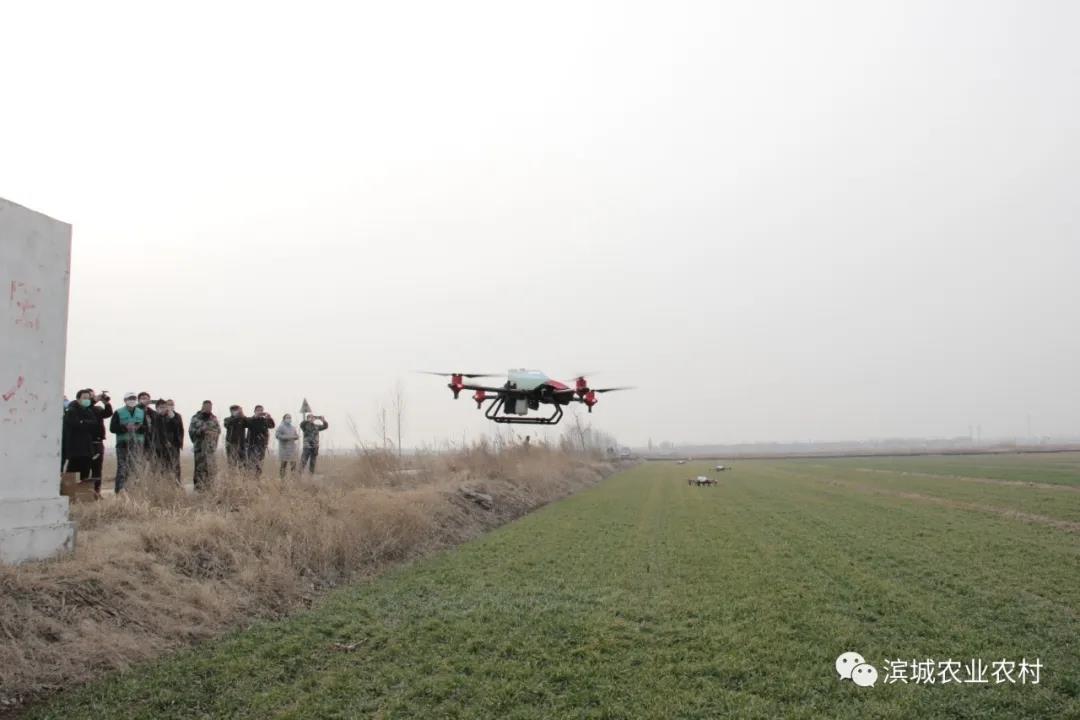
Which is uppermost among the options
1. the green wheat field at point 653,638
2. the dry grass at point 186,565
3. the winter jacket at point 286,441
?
the winter jacket at point 286,441

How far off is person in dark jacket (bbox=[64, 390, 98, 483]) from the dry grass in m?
0.93

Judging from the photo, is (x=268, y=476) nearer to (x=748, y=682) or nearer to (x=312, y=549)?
(x=312, y=549)

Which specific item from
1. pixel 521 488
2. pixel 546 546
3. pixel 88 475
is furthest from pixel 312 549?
pixel 521 488

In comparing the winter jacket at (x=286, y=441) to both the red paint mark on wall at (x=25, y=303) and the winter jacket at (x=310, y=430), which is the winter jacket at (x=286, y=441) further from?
the red paint mark on wall at (x=25, y=303)

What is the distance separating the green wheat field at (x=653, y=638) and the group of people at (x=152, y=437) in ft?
14.6

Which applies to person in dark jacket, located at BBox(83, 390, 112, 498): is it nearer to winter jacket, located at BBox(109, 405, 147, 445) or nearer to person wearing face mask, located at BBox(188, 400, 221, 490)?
winter jacket, located at BBox(109, 405, 147, 445)

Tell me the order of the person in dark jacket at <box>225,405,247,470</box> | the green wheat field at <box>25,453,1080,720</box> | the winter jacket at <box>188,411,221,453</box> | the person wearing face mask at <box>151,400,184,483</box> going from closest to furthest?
1. the green wheat field at <box>25,453,1080,720</box>
2. the person wearing face mask at <box>151,400,184,483</box>
3. the winter jacket at <box>188,411,221,453</box>
4. the person in dark jacket at <box>225,405,247,470</box>

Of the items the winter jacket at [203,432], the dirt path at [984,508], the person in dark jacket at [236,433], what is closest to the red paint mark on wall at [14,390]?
the winter jacket at [203,432]

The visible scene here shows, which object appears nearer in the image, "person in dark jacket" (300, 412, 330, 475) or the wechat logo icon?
the wechat logo icon

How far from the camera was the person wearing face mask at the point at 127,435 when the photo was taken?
38.5 ft

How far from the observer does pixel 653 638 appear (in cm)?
733

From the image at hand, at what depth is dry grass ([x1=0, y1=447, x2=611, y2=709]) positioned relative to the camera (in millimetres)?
6035

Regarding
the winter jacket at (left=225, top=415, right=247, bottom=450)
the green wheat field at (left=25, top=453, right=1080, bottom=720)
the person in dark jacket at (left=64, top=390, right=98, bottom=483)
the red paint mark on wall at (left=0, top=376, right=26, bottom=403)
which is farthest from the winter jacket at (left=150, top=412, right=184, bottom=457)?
the red paint mark on wall at (left=0, top=376, right=26, bottom=403)

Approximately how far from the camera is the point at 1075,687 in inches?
224
